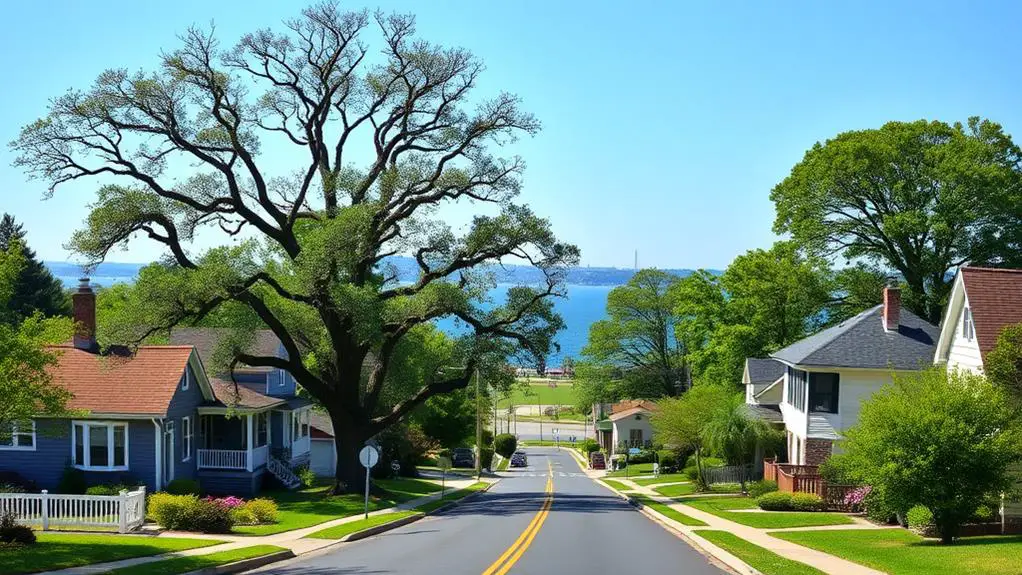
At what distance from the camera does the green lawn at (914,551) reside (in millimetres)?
20312

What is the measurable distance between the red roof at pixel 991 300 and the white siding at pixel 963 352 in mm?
365

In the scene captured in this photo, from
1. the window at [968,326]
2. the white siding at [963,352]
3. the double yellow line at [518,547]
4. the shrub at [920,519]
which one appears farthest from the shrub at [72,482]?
the window at [968,326]

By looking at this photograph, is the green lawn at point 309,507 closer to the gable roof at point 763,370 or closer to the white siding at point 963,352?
the white siding at point 963,352

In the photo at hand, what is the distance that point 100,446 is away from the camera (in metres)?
36.5

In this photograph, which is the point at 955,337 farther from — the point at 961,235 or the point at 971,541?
the point at 961,235

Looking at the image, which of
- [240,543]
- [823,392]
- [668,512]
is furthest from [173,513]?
[823,392]

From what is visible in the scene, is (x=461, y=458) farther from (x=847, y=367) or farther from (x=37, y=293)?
(x=847, y=367)

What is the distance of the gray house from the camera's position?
36062mm

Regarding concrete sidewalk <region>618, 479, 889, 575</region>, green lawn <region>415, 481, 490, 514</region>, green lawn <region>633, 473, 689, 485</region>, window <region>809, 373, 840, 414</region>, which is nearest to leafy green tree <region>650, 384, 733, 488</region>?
window <region>809, 373, 840, 414</region>

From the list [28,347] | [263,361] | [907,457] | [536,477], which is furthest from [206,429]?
[536,477]

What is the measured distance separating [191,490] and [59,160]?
1333cm

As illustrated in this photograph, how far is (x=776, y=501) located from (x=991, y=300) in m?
11.8

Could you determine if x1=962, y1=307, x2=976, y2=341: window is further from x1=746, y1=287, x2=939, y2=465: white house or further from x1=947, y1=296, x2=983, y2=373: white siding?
x1=746, y1=287, x2=939, y2=465: white house

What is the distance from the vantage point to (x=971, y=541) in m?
25.4
